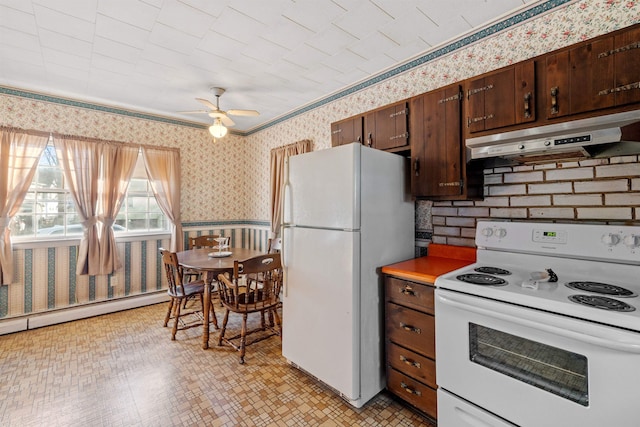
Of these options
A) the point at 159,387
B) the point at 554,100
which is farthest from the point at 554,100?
the point at 159,387

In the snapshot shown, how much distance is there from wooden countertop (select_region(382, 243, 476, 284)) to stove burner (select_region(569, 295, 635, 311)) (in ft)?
2.12

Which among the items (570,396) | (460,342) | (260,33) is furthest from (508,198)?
→ (260,33)

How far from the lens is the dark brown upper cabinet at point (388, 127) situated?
2350 millimetres

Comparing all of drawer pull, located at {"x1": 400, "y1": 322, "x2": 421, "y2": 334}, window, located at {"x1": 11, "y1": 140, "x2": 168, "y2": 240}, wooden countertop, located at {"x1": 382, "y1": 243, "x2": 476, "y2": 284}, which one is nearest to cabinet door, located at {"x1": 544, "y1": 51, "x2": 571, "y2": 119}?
wooden countertop, located at {"x1": 382, "y1": 243, "x2": 476, "y2": 284}

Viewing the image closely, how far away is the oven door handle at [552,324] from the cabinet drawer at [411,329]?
0.32 meters

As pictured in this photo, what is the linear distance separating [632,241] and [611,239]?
77mm

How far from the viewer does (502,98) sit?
71.7 inches

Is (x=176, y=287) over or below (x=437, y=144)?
below

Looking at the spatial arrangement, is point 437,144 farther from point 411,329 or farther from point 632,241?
point 411,329

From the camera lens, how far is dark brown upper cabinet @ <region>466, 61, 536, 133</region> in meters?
1.72

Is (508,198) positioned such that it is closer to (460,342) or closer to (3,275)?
(460,342)

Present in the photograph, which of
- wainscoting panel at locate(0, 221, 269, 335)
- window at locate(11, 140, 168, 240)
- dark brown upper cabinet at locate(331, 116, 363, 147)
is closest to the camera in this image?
dark brown upper cabinet at locate(331, 116, 363, 147)

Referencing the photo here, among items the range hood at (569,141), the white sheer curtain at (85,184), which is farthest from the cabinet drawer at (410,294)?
the white sheer curtain at (85,184)

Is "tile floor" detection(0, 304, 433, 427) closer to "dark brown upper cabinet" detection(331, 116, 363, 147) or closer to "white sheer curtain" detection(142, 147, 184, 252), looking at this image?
"white sheer curtain" detection(142, 147, 184, 252)
